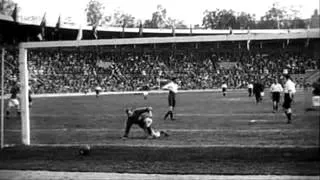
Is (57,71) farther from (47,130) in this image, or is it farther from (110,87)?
(47,130)

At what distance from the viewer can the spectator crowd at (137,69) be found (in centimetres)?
995

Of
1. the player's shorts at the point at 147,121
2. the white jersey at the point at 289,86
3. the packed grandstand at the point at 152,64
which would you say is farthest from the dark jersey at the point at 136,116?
the white jersey at the point at 289,86

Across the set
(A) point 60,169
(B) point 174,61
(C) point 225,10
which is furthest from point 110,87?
(C) point 225,10

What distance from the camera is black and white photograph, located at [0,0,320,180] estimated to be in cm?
892

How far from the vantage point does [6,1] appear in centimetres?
905

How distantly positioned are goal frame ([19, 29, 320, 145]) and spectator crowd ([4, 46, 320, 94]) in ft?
0.66

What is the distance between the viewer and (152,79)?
11.0 meters

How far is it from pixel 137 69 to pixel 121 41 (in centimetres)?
72

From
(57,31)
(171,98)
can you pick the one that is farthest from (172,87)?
(57,31)

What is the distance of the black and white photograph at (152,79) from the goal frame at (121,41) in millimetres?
20

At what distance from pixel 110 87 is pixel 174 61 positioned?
5.03ft

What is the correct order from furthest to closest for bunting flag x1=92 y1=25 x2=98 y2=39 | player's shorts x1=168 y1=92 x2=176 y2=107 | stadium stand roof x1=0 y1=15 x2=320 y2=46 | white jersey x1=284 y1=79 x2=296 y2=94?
player's shorts x1=168 y1=92 x2=176 y2=107 < white jersey x1=284 y1=79 x2=296 y2=94 < bunting flag x1=92 y1=25 x2=98 y2=39 < stadium stand roof x1=0 y1=15 x2=320 y2=46

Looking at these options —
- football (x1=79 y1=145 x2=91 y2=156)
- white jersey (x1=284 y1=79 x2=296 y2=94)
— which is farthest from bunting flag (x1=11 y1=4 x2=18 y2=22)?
white jersey (x1=284 y1=79 x2=296 y2=94)

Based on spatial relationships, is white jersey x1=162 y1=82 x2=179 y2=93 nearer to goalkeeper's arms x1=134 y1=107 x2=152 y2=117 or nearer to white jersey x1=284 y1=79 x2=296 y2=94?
goalkeeper's arms x1=134 y1=107 x2=152 y2=117
